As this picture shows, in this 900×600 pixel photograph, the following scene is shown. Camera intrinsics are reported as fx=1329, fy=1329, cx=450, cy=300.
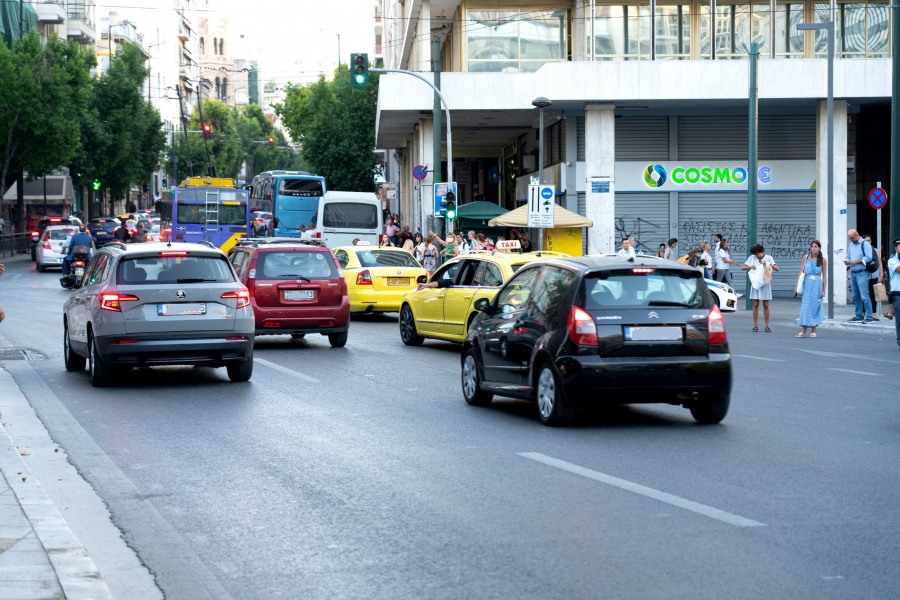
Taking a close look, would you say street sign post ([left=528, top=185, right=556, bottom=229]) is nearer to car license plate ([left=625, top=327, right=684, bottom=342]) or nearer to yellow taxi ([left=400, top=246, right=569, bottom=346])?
yellow taxi ([left=400, top=246, right=569, bottom=346])

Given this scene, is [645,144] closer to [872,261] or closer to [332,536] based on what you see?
[872,261]

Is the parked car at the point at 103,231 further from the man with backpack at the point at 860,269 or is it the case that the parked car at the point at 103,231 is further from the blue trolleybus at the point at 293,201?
the man with backpack at the point at 860,269

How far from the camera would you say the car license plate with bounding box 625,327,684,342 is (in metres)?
10.8

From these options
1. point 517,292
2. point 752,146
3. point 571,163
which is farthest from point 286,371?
point 571,163

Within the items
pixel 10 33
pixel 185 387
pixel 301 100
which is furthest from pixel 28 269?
pixel 301 100

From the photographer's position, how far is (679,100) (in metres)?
38.2

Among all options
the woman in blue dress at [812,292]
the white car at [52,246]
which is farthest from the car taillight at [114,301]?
the white car at [52,246]

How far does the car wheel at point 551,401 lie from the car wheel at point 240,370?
4739mm

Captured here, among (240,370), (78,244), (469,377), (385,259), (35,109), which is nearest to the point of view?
(469,377)

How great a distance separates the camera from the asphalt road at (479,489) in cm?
604

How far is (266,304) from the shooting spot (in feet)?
65.6

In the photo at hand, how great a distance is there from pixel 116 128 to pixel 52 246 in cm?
4134

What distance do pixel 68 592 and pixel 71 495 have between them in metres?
2.74

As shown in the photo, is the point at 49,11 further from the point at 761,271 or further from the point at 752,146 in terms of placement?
the point at 761,271
